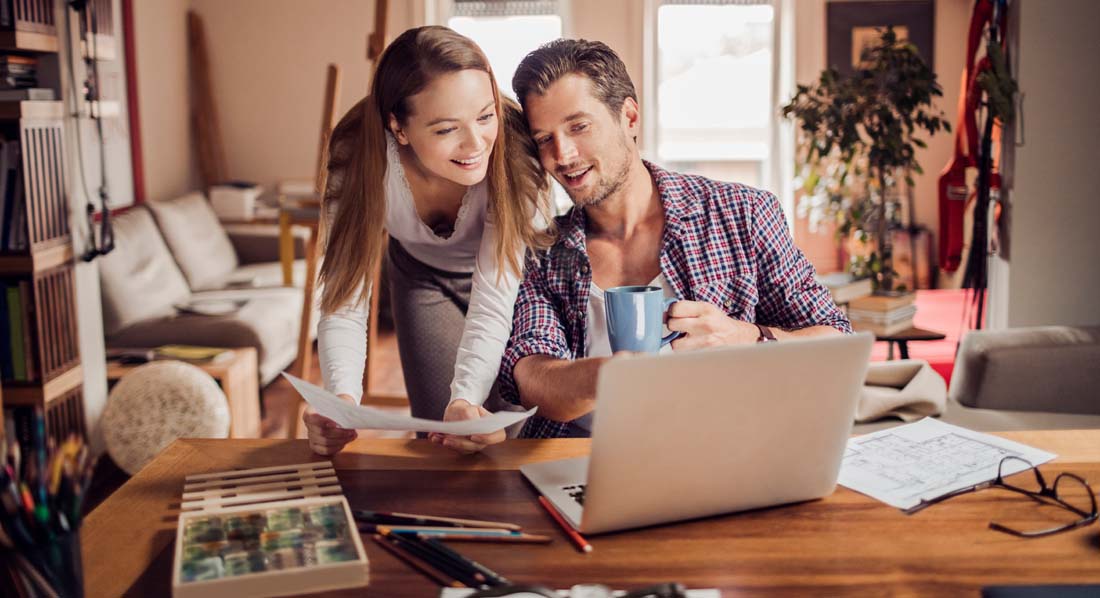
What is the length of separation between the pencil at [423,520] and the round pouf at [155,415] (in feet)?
7.67

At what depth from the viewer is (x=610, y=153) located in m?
1.77

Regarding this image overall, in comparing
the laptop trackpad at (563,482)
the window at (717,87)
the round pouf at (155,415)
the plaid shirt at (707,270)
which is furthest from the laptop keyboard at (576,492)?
the window at (717,87)

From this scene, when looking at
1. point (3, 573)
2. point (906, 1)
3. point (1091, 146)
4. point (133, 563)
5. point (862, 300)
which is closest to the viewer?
point (3, 573)

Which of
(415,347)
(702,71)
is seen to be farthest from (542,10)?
(415,347)

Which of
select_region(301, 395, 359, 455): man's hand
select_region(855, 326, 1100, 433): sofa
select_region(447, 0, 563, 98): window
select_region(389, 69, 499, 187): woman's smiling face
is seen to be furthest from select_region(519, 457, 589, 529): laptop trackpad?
select_region(447, 0, 563, 98): window

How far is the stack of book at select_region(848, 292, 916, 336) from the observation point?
333 cm

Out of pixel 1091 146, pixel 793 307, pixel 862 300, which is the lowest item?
pixel 862 300

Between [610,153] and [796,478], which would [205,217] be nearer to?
[610,153]

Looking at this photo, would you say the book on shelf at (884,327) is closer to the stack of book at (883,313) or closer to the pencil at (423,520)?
the stack of book at (883,313)

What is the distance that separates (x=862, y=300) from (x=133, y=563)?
281cm

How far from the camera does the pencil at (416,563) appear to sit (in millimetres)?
951

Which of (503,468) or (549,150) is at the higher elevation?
(549,150)

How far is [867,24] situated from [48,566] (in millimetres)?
6336

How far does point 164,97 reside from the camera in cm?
589
